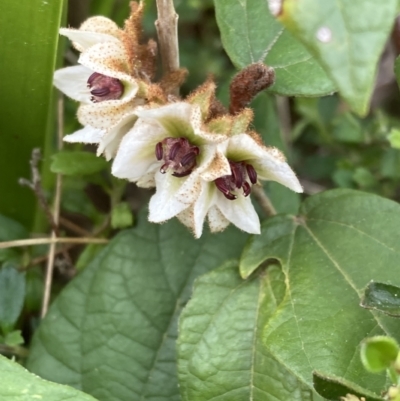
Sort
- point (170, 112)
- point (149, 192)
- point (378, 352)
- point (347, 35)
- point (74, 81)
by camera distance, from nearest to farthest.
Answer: point (347, 35) < point (378, 352) < point (170, 112) < point (74, 81) < point (149, 192)

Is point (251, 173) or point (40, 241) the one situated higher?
point (251, 173)

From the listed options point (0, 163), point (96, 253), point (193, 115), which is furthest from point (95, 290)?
point (193, 115)

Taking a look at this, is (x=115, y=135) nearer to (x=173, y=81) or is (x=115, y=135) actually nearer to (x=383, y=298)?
(x=173, y=81)

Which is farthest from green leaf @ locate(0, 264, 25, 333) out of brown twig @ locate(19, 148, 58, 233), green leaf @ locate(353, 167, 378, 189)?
green leaf @ locate(353, 167, 378, 189)

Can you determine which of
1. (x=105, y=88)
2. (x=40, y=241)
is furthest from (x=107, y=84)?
(x=40, y=241)

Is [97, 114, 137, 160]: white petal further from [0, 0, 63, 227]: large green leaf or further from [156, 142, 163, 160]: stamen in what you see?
[0, 0, 63, 227]: large green leaf

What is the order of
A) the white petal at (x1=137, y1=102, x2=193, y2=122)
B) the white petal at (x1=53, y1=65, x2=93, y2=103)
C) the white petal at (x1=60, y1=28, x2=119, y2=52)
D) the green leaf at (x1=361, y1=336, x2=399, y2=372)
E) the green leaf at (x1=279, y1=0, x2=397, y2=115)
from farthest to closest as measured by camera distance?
the white petal at (x1=53, y1=65, x2=93, y2=103) → the white petal at (x1=60, y1=28, x2=119, y2=52) → the white petal at (x1=137, y1=102, x2=193, y2=122) → the green leaf at (x1=361, y1=336, x2=399, y2=372) → the green leaf at (x1=279, y1=0, x2=397, y2=115)

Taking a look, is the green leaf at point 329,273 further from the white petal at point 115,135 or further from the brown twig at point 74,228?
the brown twig at point 74,228

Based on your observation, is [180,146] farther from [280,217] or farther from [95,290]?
[95,290]
